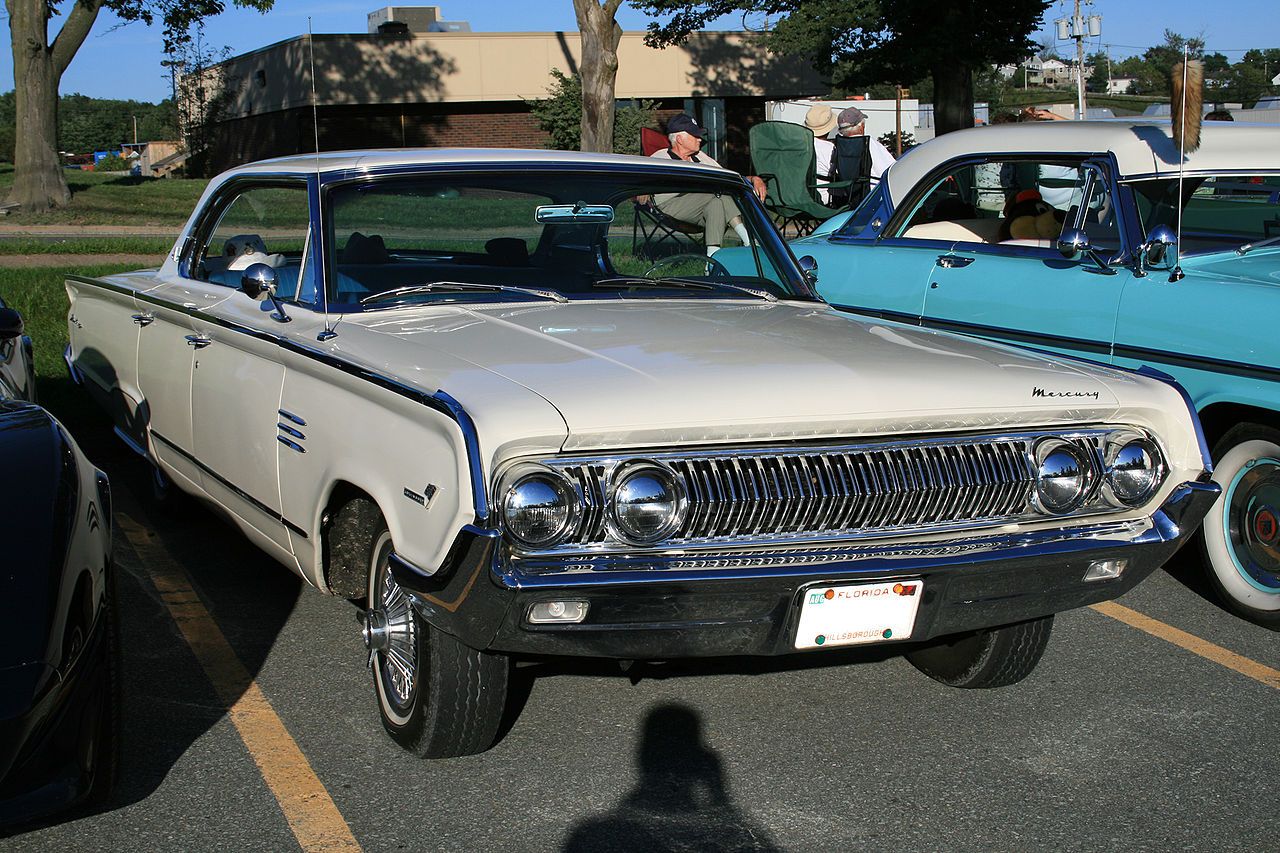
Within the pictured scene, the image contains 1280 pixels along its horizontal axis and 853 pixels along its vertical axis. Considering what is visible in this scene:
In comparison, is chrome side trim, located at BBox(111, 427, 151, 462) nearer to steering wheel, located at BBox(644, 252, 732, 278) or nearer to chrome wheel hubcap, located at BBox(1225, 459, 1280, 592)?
steering wheel, located at BBox(644, 252, 732, 278)

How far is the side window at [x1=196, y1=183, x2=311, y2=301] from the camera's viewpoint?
15.5 feet

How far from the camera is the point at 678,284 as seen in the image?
4.84m

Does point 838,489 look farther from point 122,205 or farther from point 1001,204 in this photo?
point 122,205

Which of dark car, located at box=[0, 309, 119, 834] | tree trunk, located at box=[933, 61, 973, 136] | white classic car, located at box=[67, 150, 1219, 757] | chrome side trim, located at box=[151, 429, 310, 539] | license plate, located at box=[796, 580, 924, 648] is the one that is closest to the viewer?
dark car, located at box=[0, 309, 119, 834]

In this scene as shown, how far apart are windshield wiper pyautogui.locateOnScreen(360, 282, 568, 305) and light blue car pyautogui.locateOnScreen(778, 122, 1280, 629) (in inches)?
56.2

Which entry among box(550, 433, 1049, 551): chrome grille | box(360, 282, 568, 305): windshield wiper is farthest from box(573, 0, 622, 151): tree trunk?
box(550, 433, 1049, 551): chrome grille

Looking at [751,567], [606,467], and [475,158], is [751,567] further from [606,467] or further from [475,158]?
[475,158]

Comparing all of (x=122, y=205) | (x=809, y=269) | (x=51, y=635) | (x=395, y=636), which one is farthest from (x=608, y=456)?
(x=122, y=205)

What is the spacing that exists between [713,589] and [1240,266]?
3365 millimetres

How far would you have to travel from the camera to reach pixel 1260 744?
3912 millimetres

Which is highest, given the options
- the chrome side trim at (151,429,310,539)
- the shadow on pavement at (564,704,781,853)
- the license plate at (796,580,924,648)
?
the chrome side trim at (151,429,310,539)

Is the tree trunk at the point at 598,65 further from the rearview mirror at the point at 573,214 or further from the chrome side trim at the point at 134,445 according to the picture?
the rearview mirror at the point at 573,214

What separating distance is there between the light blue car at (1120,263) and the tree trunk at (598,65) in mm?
11952

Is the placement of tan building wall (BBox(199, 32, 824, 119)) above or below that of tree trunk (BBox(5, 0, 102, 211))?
above
